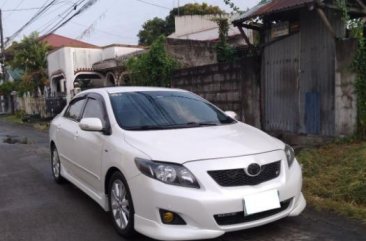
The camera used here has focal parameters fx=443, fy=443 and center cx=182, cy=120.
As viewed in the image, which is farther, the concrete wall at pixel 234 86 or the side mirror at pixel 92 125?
the concrete wall at pixel 234 86

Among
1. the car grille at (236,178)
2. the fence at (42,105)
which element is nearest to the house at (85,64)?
the fence at (42,105)

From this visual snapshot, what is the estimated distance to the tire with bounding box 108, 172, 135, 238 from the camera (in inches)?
165

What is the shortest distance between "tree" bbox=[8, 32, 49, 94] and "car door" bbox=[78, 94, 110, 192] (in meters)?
23.4

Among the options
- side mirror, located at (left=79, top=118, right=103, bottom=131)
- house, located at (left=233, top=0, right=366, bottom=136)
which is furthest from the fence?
side mirror, located at (left=79, top=118, right=103, bottom=131)

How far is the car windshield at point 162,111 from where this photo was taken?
193 inches

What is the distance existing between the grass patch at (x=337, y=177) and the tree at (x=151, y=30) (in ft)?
129

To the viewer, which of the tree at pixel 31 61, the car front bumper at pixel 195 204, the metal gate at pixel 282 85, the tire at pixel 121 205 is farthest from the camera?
the tree at pixel 31 61

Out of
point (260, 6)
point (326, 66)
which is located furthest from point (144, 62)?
point (326, 66)

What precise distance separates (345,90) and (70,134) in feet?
15.4

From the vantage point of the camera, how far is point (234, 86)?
10508mm

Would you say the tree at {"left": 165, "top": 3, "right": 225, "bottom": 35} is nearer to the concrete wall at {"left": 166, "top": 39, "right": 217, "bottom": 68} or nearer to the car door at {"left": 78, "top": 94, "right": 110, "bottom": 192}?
the concrete wall at {"left": 166, "top": 39, "right": 217, "bottom": 68}

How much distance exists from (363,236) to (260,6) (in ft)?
20.8

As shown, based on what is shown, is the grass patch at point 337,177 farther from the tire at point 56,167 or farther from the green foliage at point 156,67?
the green foliage at point 156,67

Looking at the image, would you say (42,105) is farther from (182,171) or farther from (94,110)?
(182,171)
